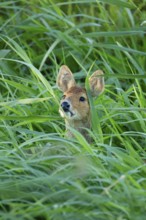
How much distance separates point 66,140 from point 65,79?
1.31 m

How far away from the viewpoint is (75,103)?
22.0 feet

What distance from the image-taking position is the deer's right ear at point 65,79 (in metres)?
6.91

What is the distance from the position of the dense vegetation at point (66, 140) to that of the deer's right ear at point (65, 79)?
0.16 metres

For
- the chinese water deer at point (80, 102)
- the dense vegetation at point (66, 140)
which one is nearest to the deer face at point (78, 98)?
the chinese water deer at point (80, 102)

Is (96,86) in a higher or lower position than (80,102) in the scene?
higher

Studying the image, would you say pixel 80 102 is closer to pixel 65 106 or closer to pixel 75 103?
pixel 75 103

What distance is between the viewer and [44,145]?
5949mm

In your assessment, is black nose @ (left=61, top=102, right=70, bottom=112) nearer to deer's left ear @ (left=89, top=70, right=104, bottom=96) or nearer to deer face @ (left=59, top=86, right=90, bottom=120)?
deer face @ (left=59, top=86, right=90, bottom=120)

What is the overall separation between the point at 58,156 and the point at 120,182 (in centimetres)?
56

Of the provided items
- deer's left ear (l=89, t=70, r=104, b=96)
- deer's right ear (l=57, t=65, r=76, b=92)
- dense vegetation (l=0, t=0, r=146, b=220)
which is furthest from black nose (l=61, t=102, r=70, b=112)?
deer's right ear (l=57, t=65, r=76, b=92)

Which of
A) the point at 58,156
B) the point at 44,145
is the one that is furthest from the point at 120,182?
the point at 44,145

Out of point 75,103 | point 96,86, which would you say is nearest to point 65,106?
point 75,103

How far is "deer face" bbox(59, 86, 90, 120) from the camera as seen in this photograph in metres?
6.61

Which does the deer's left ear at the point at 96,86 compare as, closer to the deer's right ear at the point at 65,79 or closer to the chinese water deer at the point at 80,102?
the chinese water deer at the point at 80,102
